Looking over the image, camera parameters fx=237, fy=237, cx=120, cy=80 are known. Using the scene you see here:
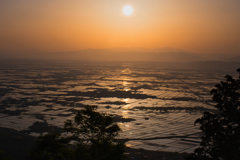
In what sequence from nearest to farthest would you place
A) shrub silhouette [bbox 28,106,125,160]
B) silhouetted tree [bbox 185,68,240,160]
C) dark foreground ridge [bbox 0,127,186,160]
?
silhouetted tree [bbox 185,68,240,160] → shrub silhouette [bbox 28,106,125,160] → dark foreground ridge [bbox 0,127,186,160]

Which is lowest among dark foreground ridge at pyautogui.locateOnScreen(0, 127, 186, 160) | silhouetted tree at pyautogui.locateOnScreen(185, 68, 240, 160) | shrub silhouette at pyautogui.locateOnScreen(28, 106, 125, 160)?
dark foreground ridge at pyautogui.locateOnScreen(0, 127, 186, 160)

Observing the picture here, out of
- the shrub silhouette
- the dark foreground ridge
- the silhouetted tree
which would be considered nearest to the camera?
the silhouetted tree

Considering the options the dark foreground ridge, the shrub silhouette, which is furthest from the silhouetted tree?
the dark foreground ridge

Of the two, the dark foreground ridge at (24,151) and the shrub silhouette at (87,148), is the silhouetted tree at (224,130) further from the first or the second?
the dark foreground ridge at (24,151)

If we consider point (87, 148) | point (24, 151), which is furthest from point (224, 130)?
point (24, 151)

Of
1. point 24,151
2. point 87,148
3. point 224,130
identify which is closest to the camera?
point 224,130

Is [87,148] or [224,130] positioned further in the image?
[87,148]

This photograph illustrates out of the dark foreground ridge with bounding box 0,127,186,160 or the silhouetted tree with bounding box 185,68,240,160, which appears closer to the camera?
the silhouetted tree with bounding box 185,68,240,160

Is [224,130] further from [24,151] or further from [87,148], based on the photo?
[24,151]

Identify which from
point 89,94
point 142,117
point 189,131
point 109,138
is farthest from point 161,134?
point 89,94

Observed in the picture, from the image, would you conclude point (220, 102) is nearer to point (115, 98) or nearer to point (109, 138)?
point (109, 138)

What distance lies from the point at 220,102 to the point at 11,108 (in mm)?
67025

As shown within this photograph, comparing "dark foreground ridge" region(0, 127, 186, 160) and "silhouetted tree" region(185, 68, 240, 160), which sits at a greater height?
"silhouetted tree" region(185, 68, 240, 160)

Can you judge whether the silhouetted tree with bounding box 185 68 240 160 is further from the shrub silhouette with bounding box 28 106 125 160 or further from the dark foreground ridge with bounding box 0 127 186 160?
the dark foreground ridge with bounding box 0 127 186 160
